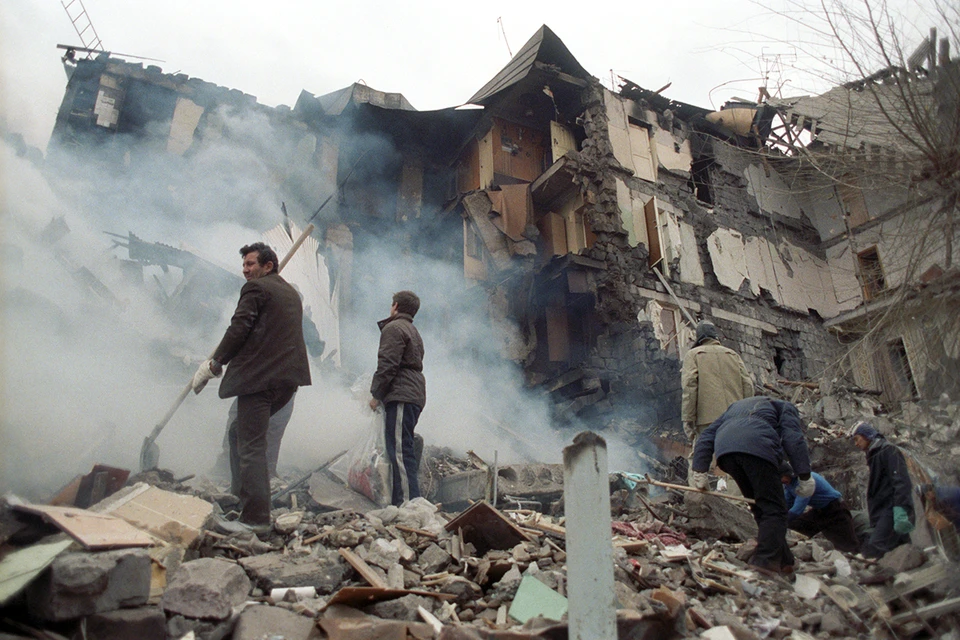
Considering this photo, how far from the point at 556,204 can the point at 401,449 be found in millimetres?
9296

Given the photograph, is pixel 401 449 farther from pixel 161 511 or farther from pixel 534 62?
Result: pixel 534 62

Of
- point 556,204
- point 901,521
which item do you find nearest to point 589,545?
point 901,521

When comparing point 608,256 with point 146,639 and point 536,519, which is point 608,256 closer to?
point 536,519

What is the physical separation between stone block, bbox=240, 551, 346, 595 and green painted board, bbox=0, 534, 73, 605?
0.76m

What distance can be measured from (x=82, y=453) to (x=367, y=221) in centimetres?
884

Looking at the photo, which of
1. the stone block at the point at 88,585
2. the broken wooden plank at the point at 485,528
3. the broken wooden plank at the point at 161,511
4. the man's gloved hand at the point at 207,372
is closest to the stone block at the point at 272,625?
the stone block at the point at 88,585

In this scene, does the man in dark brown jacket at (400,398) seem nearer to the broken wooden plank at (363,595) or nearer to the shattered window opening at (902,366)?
the broken wooden plank at (363,595)

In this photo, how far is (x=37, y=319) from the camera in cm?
566

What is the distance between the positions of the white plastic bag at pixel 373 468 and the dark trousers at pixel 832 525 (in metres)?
3.10

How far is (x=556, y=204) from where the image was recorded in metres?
12.7

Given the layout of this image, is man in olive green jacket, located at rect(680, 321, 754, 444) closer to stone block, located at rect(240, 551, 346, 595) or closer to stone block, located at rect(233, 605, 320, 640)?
stone block, located at rect(240, 551, 346, 595)

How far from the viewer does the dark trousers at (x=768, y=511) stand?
→ 10.9ft

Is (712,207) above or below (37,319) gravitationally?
above

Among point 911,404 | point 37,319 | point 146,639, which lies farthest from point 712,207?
point 146,639
